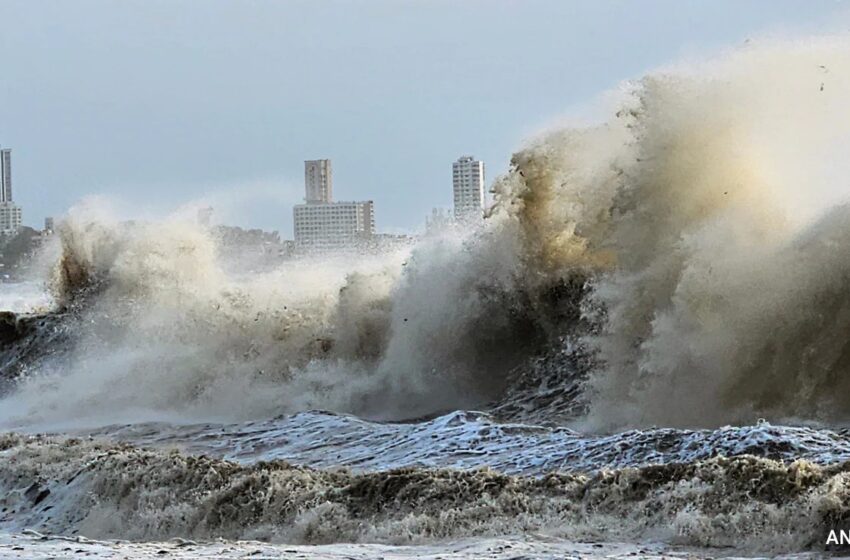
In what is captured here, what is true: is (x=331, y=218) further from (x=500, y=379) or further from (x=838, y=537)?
(x=838, y=537)

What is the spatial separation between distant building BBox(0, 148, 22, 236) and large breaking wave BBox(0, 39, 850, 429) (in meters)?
87.4

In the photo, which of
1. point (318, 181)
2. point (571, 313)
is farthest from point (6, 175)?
point (571, 313)

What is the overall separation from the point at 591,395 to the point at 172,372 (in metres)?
7.50

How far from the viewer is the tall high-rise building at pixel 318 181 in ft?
223

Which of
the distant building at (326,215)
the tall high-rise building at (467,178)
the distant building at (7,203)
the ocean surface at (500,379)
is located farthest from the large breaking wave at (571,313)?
the distant building at (7,203)

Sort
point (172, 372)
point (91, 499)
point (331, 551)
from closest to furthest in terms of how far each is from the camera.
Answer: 1. point (331, 551)
2. point (91, 499)
3. point (172, 372)

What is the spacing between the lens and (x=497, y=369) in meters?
17.2

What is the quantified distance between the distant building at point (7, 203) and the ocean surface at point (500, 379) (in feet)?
287

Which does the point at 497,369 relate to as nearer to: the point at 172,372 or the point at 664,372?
the point at 664,372

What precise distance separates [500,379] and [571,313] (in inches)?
54.9

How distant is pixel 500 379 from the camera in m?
16.8

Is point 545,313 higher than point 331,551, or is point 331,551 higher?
point 545,313

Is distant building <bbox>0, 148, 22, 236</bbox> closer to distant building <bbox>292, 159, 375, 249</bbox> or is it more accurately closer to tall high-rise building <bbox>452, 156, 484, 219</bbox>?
distant building <bbox>292, 159, 375, 249</bbox>

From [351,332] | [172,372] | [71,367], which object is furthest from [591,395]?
[71,367]
